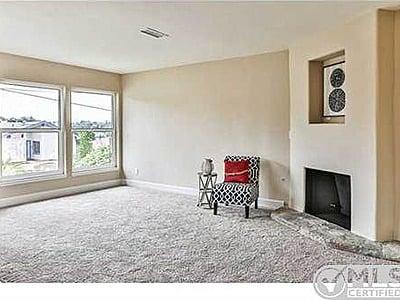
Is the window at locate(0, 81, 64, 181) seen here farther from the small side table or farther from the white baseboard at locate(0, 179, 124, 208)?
the small side table

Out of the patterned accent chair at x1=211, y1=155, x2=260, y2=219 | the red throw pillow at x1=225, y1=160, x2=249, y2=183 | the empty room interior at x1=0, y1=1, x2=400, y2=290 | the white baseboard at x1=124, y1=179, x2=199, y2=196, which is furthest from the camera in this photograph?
the white baseboard at x1=124, y1=179, x2=199, y2=196

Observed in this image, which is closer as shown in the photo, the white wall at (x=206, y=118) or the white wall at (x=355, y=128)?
the white wall at (x=355, y=128)

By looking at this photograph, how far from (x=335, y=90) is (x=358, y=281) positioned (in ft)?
9.00

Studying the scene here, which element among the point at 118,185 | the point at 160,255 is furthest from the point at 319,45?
the point at 118,185

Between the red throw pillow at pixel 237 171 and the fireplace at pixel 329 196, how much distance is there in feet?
3.14

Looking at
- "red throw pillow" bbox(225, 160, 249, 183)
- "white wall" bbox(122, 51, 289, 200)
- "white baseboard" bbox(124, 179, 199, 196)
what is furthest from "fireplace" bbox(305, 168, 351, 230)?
"white baseboard" bbox(124, 179, 199, 196)

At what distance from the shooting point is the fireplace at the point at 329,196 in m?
4.71

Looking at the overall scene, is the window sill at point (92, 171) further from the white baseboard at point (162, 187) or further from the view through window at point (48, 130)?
the white baseboard at point (162, 187)

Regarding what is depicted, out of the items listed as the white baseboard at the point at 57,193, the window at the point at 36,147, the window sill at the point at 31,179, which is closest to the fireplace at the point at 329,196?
the white baseboard at the point at 57,193

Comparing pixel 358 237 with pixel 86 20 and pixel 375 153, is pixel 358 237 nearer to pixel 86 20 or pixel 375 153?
pixel 375 153

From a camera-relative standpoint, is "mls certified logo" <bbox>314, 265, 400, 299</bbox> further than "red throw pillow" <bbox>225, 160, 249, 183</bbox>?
No

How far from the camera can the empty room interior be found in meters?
3.74

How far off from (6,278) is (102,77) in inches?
207

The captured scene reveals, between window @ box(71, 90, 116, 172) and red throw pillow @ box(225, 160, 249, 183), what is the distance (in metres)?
3.15
